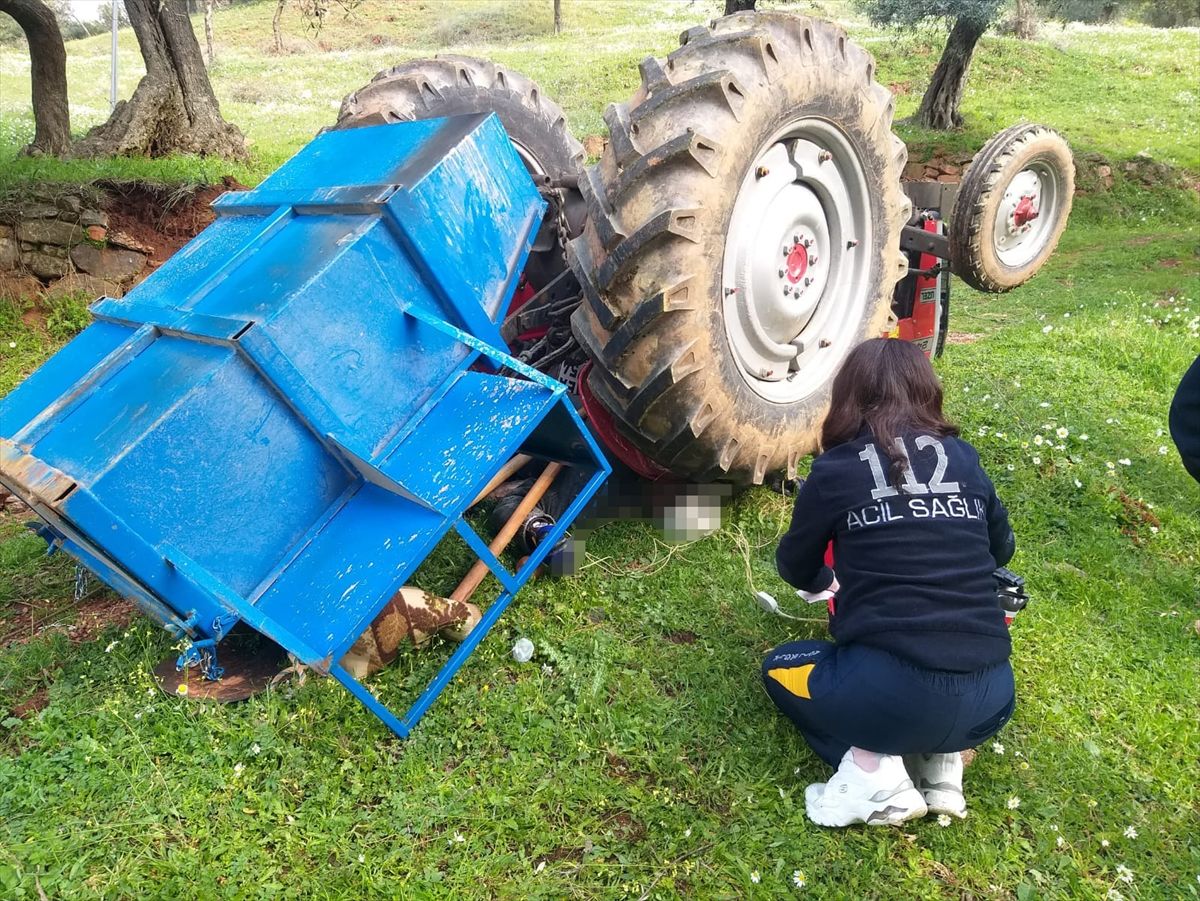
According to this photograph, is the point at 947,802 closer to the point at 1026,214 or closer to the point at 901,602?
the point at 901,602

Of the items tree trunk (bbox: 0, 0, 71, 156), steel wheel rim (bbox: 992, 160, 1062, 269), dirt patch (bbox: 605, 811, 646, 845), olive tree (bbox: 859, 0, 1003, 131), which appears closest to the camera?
dirt patch (bbox: 605, 811, 646, 845)

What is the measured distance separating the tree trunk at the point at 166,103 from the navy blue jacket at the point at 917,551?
7.79 m

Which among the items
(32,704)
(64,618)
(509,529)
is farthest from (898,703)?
(64,618)

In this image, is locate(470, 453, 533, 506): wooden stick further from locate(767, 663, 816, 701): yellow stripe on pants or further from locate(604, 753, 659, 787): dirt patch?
locate(767, 663, 816, 701): yellow stripe on pants

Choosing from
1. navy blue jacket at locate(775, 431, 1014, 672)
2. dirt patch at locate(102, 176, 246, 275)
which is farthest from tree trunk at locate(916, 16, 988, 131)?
navy blue jacket at locate(775, 431, 1014, 672)

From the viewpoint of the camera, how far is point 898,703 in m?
2.15

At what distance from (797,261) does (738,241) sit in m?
0.45

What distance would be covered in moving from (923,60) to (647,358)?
19874 millimetres

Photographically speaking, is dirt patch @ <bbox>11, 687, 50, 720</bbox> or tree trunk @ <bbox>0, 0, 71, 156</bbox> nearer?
dirt patch @ <bbox>11, 687, 50, 720</bbox>

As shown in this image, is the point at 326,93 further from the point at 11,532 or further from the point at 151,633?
the point at 151,633

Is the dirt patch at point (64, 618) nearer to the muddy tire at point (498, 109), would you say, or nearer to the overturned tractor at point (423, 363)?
the overturned tractor at point (423, 363)

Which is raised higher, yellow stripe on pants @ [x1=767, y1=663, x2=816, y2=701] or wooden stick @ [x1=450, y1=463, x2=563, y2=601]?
wooden stick @ [x1=450, y1=463, x2=563, y2=601]

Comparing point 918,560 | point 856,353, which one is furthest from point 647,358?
point 918,560

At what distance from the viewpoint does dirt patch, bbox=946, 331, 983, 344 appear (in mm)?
6191
